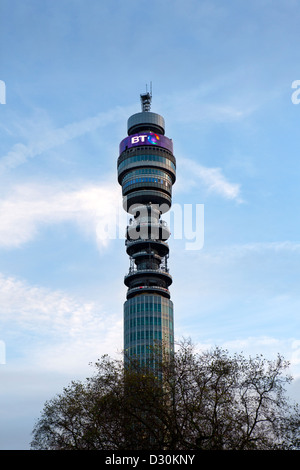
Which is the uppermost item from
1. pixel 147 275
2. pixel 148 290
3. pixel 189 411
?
pixel 147 275

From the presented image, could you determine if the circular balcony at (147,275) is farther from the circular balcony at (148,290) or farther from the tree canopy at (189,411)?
the tree canopy at (189,411)

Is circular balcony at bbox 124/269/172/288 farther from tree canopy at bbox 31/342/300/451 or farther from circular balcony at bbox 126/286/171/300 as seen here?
tree canopy at bbox 31/342/300/451

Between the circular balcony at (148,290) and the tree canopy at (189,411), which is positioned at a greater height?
the circular balcony at (148,290)

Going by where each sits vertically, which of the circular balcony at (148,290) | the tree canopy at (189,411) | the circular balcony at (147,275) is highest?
the circular balcony at (147,275)

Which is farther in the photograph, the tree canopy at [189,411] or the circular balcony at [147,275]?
the circular balcony at [147,275]

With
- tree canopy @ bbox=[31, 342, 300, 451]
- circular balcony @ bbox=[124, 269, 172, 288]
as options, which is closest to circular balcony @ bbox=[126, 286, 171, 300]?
circular balcony @ bbox=[124, 269, 172, 288]

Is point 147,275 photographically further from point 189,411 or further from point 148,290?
point 189,411

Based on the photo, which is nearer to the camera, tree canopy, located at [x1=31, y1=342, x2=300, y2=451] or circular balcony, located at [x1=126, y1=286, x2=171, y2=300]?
tree canopy, located at [x1=31, y1=342, x2=300, y2=451]

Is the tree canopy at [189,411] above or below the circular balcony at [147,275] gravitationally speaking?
below

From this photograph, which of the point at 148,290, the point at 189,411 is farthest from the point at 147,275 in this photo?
the point at 189,411

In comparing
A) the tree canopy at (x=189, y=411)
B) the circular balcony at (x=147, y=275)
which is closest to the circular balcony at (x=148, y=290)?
the circular balcony at (x=147, y=275)
